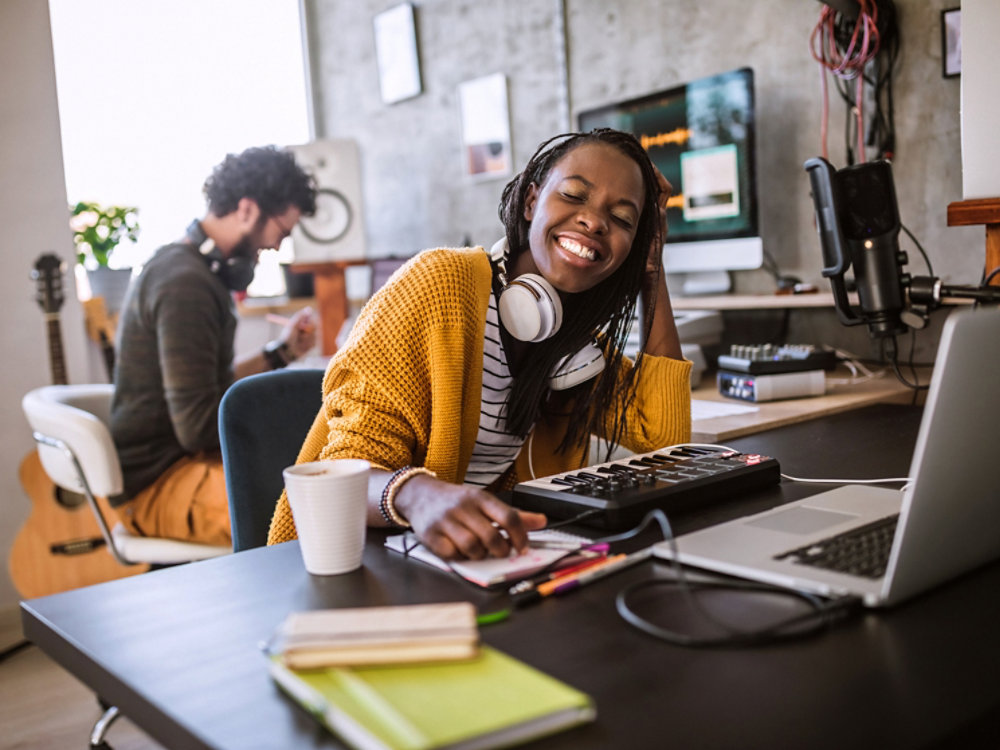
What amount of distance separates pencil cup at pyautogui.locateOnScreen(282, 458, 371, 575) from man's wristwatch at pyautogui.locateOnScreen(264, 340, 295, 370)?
201 cm

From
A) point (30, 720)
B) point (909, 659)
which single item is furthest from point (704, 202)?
point (30, 720)

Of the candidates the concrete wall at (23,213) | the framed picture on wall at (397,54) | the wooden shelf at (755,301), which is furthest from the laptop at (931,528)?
the framed picture on wall at (397,54)

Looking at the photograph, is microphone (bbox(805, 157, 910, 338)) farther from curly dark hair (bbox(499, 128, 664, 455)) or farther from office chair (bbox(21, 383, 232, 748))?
office chair (bbox(21, 383, 232, 748))

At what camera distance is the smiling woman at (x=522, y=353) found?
3.86 ft

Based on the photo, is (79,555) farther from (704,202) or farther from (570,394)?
(704,202)

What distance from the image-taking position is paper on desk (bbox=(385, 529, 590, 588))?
0.81m

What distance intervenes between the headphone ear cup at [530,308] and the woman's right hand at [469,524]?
1.41 feet

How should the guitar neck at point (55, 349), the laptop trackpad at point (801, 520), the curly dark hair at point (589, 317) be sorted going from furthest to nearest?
the guitar neck at point (55, 349) < the curly dark hair at point (589, 317) < the laptop trackpad at point (801, 520)

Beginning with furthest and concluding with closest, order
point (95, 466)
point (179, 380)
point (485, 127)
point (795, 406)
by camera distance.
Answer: point (485, 127), point (179, 380), point (95, 466), point (795, 406)

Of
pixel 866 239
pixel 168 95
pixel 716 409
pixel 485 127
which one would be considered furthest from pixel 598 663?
pixel 168 95

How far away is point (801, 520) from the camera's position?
94cm

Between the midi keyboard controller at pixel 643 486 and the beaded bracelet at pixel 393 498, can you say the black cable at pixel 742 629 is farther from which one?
the beaded bracelet at pixel 393 498

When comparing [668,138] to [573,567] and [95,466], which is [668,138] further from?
[573,567]

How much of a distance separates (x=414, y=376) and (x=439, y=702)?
69 centimetres
